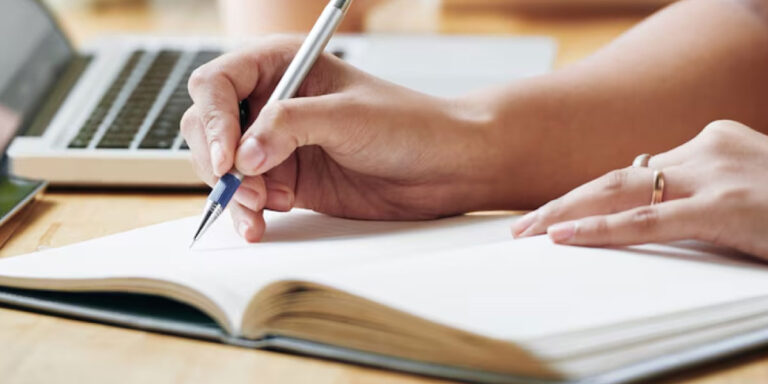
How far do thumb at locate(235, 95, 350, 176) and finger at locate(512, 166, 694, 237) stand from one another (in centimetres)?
15

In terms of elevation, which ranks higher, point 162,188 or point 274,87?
point 274,87

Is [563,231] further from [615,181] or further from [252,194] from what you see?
[252,194]

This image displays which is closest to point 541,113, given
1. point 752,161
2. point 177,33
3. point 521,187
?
point 521,187

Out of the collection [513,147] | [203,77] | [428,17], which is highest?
[203,77]

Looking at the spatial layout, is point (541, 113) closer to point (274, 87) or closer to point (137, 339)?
point (274, 87)

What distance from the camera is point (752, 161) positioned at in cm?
64

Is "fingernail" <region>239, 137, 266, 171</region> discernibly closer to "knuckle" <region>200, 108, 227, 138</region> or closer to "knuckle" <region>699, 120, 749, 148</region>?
"knuckle" <region>200, 108, 227, 138</region>

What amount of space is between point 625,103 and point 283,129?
0.31 metres

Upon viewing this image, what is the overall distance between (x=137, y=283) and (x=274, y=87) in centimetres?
24

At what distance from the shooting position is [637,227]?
0.61 metres

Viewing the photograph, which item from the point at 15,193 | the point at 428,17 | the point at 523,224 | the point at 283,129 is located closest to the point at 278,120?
the point at 283,129

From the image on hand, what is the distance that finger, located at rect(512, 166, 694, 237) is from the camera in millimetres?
639

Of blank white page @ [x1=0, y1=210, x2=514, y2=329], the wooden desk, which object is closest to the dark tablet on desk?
the wooden desk

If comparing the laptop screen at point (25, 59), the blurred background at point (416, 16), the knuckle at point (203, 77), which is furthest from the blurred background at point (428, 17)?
the knuckle at point (203, 77)
